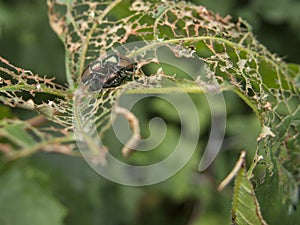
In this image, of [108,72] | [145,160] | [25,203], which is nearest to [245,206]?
[108,72]

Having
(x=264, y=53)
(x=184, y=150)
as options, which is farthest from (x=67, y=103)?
(x=184, y=150)

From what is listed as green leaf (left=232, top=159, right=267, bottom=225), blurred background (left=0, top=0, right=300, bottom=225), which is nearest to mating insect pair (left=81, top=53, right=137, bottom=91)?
green leaf (left=232, top=159, right=267, bottom=225)

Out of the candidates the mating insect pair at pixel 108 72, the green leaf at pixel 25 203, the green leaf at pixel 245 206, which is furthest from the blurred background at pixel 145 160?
the green leaf at pixel 245 206

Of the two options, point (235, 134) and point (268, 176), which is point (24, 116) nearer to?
point (235, 134)

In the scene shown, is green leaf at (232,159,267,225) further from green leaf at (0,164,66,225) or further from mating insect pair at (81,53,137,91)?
green leaf at (0,164,66,225)

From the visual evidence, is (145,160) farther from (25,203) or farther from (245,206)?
(245,206)

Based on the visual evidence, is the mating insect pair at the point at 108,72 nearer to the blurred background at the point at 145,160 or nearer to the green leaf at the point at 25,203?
the green leaf at the point at 25,203
